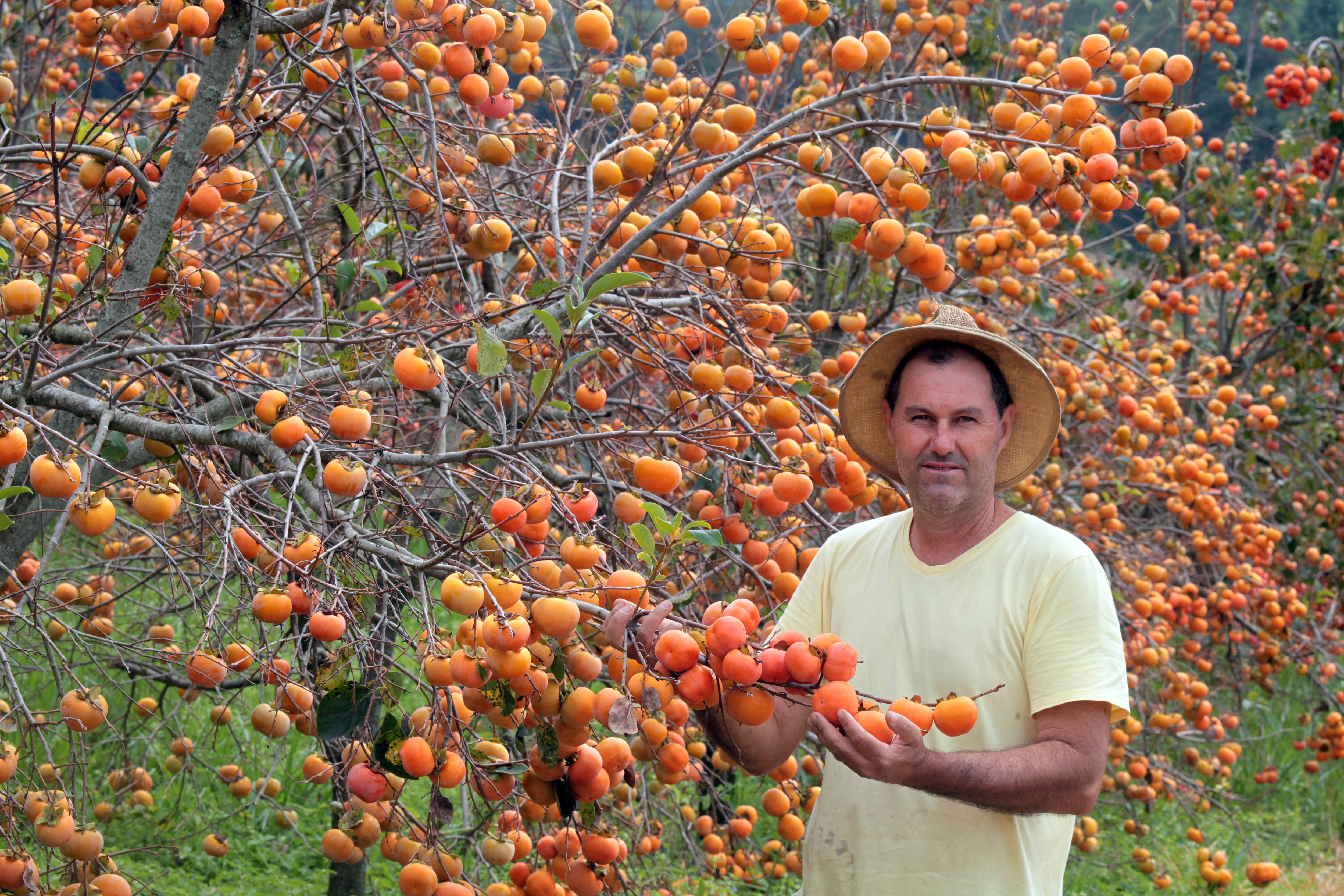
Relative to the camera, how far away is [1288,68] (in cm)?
616

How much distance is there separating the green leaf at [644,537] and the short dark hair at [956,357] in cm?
57

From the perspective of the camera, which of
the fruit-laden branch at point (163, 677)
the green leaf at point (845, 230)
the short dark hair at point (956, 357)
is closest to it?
the short dark hair at point (956, 357)

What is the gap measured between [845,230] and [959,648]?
78 cm

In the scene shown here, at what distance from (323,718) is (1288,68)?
6.50 metres

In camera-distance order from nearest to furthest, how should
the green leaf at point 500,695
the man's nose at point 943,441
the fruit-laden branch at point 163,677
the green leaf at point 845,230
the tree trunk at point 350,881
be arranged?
the green leaf at point 500,695, the man's nose at point 943,441, the green leaf at point 845,230, the fruit-laden branch at point 163,677, the tree trunk at point 350,881

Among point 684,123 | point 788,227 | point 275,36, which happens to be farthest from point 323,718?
point 788,227

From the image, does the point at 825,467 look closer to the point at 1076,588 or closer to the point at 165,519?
the point at 1076,588

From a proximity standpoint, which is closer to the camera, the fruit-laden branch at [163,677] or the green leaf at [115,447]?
the green leaf at [115,447]

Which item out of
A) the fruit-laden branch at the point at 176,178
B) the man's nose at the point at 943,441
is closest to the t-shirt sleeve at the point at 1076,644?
the man's nose at the point at 943,441

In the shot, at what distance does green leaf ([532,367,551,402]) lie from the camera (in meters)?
1.58

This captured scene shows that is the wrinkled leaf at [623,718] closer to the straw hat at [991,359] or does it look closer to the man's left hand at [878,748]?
the man's left hand at [878,748]

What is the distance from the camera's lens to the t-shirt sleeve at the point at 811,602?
1.93 m

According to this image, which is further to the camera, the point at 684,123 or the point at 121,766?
the point at 121,766

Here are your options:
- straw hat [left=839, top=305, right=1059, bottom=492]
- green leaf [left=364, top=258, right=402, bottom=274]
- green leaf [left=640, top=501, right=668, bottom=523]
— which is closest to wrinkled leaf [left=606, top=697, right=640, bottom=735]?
green leaf [left=640, top=501, right=668, bottom=523]
